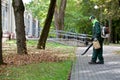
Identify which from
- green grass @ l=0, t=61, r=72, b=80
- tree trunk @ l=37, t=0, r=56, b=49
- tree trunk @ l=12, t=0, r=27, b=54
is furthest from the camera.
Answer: tree trunk @ l=37, t=0, r=56, b=49

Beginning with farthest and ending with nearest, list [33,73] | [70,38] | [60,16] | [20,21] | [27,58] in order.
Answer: [60,16], [70,38], [20,21], [27,58], [33,73]

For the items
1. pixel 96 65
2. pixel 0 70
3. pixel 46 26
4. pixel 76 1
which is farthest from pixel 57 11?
pixel 0 70

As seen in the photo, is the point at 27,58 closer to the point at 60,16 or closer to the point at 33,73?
the point at 33,73

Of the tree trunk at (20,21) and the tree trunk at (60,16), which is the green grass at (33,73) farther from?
the tree trunk at (60,16)

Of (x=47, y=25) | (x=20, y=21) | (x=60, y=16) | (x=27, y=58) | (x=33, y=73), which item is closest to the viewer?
(x=33, y=73)

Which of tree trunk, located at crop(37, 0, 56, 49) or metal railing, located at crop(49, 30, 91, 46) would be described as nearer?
tree trunk, located at crop(37, 0, 56, 49)

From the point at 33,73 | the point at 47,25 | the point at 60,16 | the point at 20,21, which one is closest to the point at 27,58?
the point at 20,21

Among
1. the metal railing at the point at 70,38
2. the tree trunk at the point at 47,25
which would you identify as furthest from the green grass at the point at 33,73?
the metal railing at the point at 70,38

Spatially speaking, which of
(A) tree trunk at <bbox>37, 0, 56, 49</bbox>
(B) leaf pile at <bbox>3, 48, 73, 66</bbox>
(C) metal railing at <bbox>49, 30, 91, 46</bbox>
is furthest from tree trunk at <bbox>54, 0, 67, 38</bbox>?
(B) leaf pile at <bbox>3, 48, 73, 66</bbox>

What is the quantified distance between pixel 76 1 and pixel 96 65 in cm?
4264

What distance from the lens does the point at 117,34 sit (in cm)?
6744

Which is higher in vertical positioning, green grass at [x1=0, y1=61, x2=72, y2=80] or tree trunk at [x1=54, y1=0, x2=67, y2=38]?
tree trunk at [x1=54, y1=0, x2=67, y2=38]

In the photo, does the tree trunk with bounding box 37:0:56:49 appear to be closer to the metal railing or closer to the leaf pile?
the leaf pile

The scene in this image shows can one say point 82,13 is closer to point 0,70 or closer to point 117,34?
point 117,34
